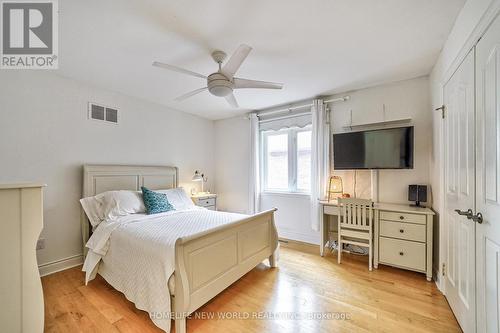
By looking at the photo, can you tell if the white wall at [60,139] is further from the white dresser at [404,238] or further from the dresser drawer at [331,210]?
the white dresser at [404,238]

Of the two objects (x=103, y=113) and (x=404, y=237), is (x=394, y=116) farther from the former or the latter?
(x=103, y=113)

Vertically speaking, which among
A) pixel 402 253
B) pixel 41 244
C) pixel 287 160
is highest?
pixel 287 160

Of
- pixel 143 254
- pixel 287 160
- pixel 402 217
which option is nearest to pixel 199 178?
pixel 287 160

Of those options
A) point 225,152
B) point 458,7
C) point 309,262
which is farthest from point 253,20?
point 225,152

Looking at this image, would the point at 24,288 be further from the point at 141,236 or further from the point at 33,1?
the point at 33,1

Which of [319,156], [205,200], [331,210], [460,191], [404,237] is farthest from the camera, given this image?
[205,200]

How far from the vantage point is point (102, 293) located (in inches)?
84.5

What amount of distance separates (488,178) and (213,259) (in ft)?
6.48

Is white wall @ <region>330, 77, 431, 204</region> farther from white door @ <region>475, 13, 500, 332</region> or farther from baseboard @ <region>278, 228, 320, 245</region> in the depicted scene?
white door @ <region>475, 13, 500, 332</region>

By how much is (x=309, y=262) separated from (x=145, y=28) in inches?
124

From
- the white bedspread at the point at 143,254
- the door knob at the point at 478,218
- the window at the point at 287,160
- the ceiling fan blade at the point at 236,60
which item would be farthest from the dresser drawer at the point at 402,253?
the ceiling fan blade at the point at 236,60

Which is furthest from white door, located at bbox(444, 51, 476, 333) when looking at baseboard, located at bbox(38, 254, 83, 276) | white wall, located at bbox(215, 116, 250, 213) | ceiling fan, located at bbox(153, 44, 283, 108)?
baseboard, located at bbox(38, 254, 83, 276)

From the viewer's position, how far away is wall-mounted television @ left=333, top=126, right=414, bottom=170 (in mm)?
2631

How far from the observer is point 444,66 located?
6.68ft
